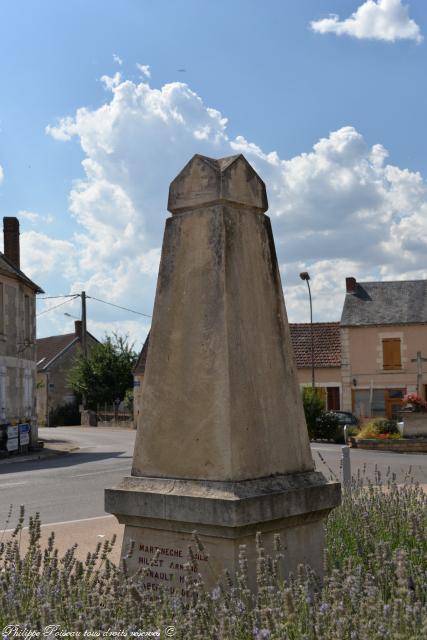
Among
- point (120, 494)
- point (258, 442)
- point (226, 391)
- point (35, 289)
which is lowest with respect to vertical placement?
point (120, 494)

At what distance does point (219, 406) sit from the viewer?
14.1 feet

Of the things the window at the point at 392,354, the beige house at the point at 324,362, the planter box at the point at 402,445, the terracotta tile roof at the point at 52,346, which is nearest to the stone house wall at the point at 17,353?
the planter box at the point at 402,445

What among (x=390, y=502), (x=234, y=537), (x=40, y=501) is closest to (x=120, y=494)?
(x=234, y=537)

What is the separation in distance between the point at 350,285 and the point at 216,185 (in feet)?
118

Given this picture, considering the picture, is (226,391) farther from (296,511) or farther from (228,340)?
(296,511)

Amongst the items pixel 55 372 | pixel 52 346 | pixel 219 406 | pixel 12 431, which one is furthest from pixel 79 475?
pixel 52 346

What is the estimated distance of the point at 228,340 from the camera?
4363 mm

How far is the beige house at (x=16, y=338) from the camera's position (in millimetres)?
25375

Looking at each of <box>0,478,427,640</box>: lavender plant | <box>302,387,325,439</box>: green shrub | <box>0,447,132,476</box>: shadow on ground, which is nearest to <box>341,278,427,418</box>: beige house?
<box>302,387,325,439</box>: green shrub

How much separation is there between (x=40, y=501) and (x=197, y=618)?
30.1 feet

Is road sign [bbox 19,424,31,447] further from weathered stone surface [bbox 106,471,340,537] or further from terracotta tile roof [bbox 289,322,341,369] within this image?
weathered stone surface [bbox 106,471,340,537]

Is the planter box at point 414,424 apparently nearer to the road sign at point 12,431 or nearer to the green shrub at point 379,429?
the green shrub at point 379,429

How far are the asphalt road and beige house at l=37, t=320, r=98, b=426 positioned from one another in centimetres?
2539

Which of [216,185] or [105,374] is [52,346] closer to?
[105,374]
